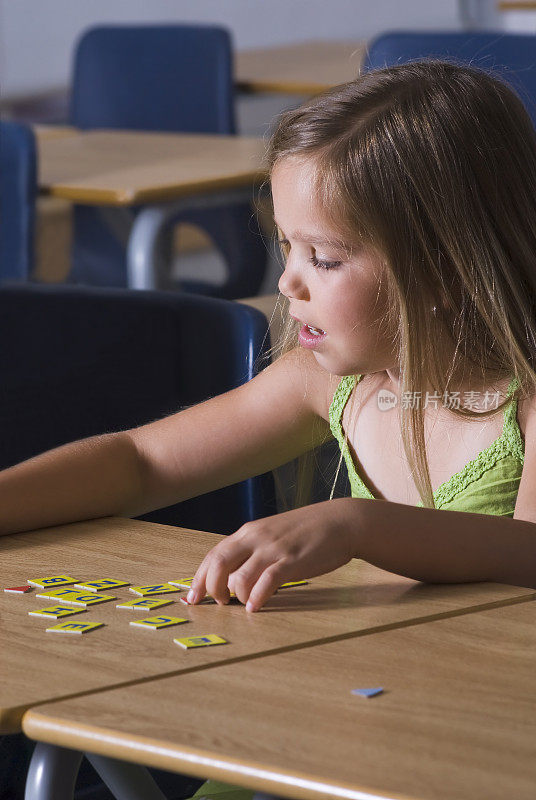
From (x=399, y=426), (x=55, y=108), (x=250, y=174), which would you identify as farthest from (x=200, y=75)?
(x=399, y=426)

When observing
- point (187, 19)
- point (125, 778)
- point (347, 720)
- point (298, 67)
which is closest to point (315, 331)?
point (125, 778)

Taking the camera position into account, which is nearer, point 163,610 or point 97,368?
point 163,610

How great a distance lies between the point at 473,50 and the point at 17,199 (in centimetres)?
103

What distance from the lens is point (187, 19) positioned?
5223 millimetres

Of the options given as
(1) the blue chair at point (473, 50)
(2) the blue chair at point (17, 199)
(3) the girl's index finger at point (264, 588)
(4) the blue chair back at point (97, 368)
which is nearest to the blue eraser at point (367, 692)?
(3) the girl's index finger at point (264, 588)

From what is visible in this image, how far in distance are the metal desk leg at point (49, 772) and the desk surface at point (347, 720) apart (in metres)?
0.12

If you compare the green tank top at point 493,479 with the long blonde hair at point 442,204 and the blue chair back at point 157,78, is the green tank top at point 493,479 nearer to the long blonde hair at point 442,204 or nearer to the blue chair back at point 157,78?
the long blonde hair at point 442,204

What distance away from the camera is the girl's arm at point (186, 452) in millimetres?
1247

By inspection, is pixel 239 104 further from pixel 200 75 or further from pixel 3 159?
pixel 3 159

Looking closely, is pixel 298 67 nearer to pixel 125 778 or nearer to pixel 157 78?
pixel 157 78

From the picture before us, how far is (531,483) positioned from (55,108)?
3.94m

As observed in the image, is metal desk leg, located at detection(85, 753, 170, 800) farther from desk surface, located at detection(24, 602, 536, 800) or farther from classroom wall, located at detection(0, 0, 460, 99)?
classroom wall, located at detection(0, 0, 460, 99)

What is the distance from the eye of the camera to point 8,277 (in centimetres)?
294

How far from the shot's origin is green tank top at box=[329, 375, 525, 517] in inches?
49.4
